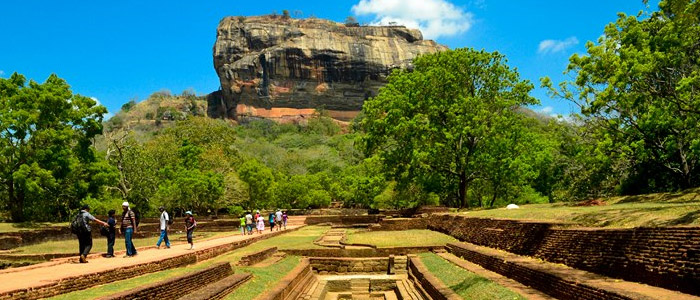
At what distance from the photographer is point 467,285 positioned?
11.2 meters

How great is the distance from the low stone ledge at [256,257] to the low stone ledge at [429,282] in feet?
16.0

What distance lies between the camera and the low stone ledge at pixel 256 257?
1535 centimetres

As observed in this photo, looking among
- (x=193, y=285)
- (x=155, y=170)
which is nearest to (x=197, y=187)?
(x=155, y=170)

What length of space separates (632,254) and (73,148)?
30.9 m

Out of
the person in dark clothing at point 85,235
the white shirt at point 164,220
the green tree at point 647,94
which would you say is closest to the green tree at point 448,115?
the green tree at point 647,94

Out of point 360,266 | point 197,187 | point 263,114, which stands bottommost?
point 360,266

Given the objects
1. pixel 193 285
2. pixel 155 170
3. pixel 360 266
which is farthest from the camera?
pixel 155 170

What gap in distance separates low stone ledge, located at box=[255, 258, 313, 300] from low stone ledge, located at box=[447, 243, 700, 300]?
497 centimetres

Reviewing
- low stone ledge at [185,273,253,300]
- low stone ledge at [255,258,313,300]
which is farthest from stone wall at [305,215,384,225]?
low stone ledge at [185,273,253,300]

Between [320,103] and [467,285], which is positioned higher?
[320,103]

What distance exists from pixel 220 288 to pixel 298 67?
131 m

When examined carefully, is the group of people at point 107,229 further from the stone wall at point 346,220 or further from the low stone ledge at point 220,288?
the stone wall at point 346,220

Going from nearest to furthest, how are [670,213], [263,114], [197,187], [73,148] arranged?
[670,213] → [73,148] → [197,187] → [263,114]

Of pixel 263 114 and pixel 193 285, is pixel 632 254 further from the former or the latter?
pixel 263 114
